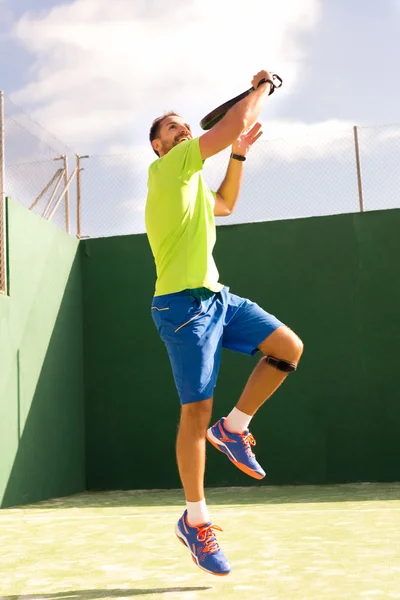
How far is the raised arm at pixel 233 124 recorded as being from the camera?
292 centimetres

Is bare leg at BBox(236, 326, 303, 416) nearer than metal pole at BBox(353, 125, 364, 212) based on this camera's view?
Yes

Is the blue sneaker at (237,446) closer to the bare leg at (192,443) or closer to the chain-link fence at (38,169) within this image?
the bare leg at (192,443)

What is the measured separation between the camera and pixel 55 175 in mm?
8289

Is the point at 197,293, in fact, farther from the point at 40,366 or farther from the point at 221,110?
the point at 40,366

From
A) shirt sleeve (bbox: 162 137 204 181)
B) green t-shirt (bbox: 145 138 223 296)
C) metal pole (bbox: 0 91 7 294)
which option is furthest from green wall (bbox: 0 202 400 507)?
shirt sleeve (bbox: 162 137 204 181)

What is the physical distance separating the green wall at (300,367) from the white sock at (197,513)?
16.8 feet

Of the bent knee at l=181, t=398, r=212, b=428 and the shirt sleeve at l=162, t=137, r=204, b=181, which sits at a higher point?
the shirt sleeve at l=162, t=137, r=204, b=181

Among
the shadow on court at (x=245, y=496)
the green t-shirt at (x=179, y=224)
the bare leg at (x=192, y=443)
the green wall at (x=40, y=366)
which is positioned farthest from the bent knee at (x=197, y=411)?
the green wall at (x=40, y=366)

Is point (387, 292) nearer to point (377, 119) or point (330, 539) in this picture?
point (377, 119)

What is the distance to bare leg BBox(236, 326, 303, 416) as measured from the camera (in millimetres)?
3123

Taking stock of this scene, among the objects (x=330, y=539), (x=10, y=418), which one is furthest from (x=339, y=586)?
(x=10, y=418)

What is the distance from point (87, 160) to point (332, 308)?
2.97 metres

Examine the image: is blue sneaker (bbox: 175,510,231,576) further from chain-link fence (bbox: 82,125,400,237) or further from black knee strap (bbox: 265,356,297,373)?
chain-link fence (bbox: 82,125,400,237)

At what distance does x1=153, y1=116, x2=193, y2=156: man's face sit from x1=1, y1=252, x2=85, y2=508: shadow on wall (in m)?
4.29
